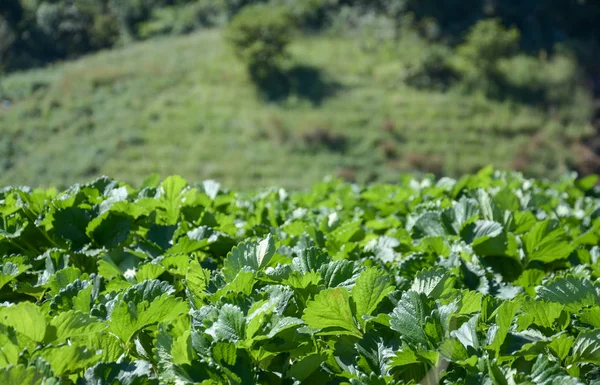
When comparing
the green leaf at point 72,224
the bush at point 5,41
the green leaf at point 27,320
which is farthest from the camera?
the bush at point 5,41

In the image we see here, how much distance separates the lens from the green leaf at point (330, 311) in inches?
32.9

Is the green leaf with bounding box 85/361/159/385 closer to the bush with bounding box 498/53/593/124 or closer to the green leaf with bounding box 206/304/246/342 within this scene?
the green leaf with bounding box 206/304/246/342

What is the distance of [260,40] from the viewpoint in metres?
19.0

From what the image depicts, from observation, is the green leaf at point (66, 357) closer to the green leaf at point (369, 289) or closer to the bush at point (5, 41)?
the green leaf at point (369, 289)

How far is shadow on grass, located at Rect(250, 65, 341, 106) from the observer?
61.5 feet

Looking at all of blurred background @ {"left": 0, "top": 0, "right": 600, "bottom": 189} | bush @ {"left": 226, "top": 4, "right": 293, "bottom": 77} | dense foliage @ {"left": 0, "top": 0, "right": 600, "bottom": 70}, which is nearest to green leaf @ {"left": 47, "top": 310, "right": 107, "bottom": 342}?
blurred background @ {"left": 0, "top": 0, "right": 600, "bottom": 189}

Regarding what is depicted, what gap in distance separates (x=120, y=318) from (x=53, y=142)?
17063 mm

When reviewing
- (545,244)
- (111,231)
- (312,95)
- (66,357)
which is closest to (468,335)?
(66,357)

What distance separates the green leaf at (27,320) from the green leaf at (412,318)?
1.57 ft

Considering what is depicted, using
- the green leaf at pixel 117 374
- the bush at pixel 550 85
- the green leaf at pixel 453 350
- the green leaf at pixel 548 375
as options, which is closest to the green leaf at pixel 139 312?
the green leaf at pixel 117 374

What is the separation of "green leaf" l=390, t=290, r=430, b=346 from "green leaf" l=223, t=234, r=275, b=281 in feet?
0.89

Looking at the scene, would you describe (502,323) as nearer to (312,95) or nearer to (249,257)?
(249,257)

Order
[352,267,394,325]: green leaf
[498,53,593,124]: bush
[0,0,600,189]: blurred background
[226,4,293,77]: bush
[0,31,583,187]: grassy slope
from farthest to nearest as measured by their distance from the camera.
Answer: [498,53,593,124]: bush
[226,4,293,77]: bush
[0,0,600,189]: blurred background
[0,31,583,187]: grassy slope
[352,267,394,325]: green leaf

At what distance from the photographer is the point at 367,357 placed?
2.80 feet
